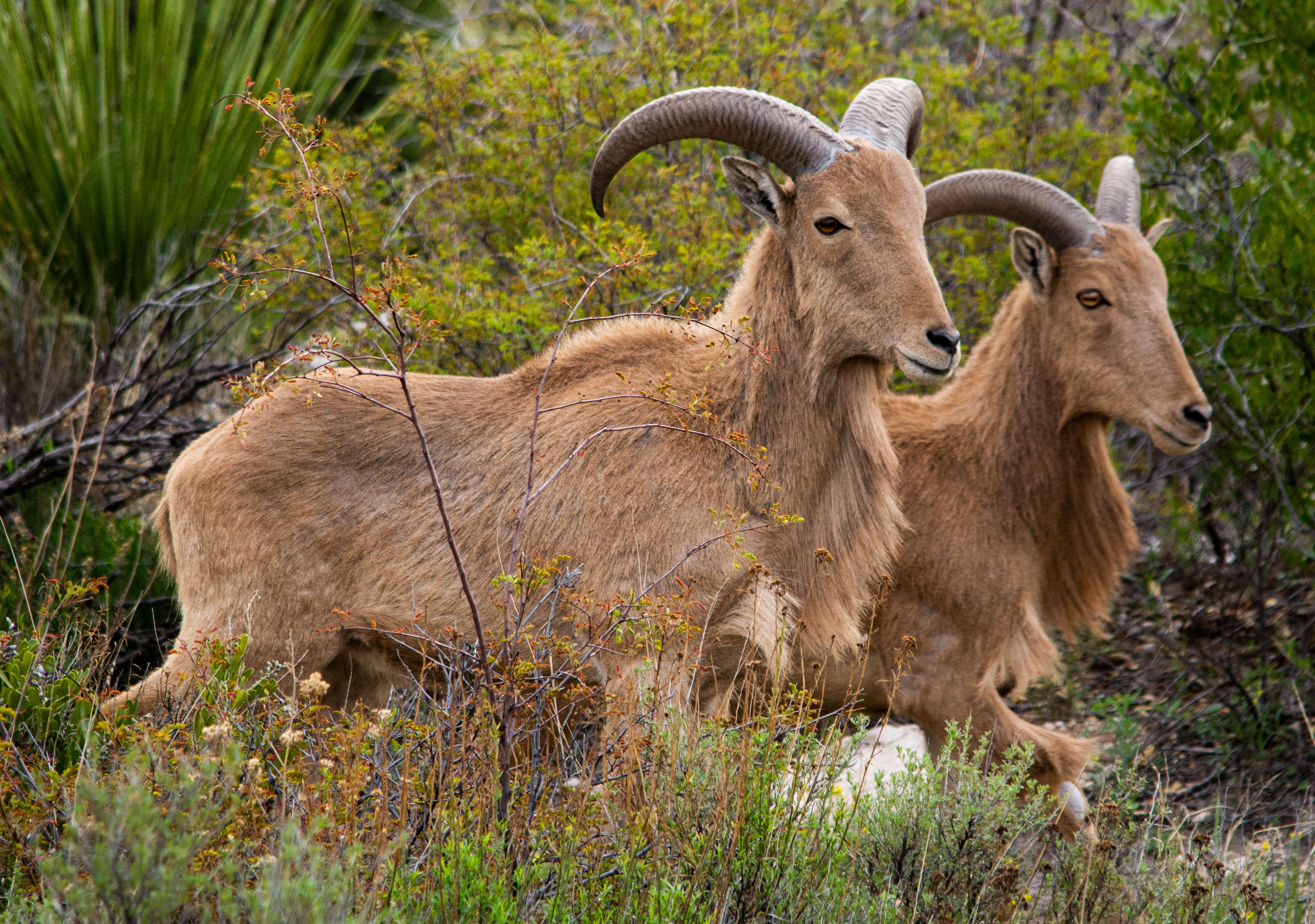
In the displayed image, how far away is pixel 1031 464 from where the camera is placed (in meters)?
5.28

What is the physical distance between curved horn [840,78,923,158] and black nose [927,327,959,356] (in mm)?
824

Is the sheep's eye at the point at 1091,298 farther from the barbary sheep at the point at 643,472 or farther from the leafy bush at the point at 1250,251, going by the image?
the barbary sheep at the point at 643,472

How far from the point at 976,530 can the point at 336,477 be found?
2757 millimetres

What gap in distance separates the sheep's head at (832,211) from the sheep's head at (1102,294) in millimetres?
1260

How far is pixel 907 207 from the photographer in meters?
4.19

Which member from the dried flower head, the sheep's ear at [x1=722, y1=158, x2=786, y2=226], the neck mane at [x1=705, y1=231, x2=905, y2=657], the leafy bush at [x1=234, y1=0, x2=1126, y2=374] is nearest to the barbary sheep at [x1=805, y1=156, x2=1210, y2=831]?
the neck mane at [x1=705, y1=231, x2=905, y2=657]

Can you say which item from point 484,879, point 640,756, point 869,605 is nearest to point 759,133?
point 869,605

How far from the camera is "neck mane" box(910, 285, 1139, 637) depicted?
17.3 ft

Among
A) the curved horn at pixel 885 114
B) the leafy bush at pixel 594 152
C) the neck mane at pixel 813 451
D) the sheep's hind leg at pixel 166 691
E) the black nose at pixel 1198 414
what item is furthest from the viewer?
the leafy bush at pixel 594 152

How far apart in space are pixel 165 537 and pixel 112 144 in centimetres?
470

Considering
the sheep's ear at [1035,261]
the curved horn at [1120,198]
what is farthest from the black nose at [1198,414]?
the curved horn at [1120,198]

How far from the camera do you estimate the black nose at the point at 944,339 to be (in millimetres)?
3891

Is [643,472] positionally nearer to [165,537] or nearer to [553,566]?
[553,566]

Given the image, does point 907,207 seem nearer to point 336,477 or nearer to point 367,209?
point 336,477
